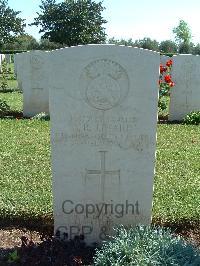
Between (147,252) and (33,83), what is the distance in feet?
26.8

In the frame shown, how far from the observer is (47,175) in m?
Answer: 5.54

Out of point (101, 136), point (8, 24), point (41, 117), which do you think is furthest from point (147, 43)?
point (101, 136)

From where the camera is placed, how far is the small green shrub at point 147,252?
2990 mm

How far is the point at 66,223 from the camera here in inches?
147

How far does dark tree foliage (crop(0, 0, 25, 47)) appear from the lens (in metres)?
45.3

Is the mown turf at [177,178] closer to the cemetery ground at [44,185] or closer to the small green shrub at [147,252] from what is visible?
the cemetery ground at [44,185]

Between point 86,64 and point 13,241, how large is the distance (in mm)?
1636

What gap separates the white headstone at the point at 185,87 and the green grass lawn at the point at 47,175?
1.74 meters

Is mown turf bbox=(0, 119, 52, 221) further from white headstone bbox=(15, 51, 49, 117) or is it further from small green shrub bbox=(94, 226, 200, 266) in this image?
white headstone bbox=(15, 51, 49, 117)

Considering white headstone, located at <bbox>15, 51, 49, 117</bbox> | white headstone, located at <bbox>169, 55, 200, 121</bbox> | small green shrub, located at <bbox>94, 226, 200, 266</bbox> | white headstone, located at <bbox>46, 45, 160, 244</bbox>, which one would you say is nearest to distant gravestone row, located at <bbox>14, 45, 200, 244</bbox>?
white headstone, located at <bbox>46, 45, 160, 244</bbox>

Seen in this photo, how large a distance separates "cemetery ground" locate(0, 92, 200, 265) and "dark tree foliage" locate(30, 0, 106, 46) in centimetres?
3361

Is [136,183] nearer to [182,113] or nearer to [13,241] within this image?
[13,241]

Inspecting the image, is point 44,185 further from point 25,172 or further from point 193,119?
point 193,119

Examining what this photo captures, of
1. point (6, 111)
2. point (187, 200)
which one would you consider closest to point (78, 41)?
point (6, 111)
